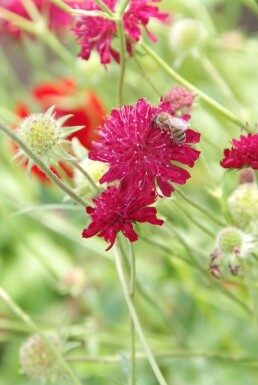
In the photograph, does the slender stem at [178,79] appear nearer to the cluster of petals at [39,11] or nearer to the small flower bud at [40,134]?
the small flower bud at [40,134]

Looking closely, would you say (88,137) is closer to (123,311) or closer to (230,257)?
(123,311)

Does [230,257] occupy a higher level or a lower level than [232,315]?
lower

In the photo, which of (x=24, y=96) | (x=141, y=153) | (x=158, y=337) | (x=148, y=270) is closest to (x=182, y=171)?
(x=141, y=153)

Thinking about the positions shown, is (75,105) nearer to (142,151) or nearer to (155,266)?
(155,266)

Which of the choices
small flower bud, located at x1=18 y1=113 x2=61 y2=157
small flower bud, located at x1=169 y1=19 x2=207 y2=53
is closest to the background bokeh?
small flower bud, located at x1=169 y1=19 x2=207 y2=53

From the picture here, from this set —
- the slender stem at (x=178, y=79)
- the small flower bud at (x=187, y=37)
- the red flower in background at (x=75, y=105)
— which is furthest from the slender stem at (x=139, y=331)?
the red flower in background at (x=75, y=105)

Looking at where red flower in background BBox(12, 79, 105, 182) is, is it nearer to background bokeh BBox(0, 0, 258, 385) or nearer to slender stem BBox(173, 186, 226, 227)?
background bokeh BBox(0, 0, 258, 385)
